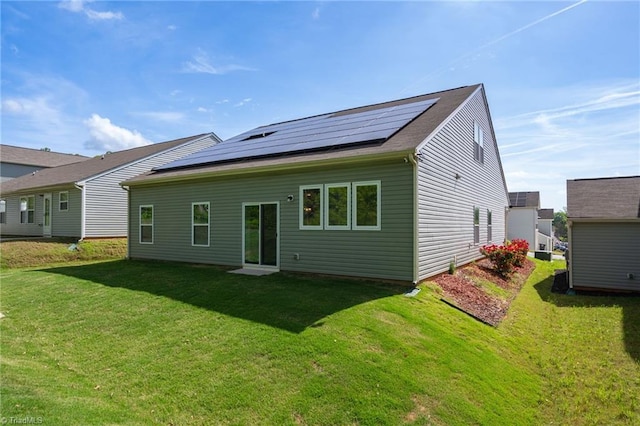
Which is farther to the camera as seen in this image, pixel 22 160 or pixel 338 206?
pixel 22 160

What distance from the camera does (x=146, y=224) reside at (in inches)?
531

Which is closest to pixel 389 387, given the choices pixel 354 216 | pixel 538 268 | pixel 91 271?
pixel 354 216

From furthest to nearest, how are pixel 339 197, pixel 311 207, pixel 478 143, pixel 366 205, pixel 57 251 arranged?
pixel 57 251 → pixel 478 143 → pixel 311 207 → pixel 339 197 → pixel 366 205

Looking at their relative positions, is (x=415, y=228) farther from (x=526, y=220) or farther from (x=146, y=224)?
(x=526, y=220)

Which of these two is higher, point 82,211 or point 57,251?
→ point 82,211

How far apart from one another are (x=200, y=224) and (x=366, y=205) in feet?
20.3

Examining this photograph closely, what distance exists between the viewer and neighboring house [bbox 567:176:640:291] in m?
10.3

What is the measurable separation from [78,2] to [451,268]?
11999 millimetres

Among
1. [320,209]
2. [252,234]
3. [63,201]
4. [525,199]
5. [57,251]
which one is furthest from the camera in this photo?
[525,199]

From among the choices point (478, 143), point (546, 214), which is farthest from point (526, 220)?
point (478, 143)

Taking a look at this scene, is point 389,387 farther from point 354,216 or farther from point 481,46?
point 481,46

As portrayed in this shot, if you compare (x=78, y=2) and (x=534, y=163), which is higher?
(x=78, y=2)

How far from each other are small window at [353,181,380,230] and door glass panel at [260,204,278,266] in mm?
2585

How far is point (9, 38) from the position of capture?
8.93 meters
